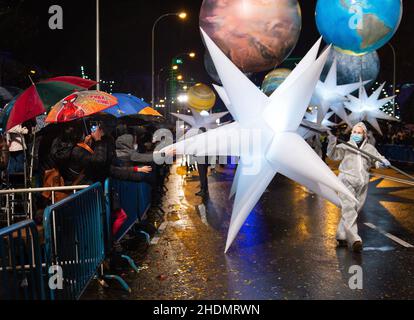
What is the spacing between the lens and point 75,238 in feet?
13.3

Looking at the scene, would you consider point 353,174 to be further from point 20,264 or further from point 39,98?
point 20,264

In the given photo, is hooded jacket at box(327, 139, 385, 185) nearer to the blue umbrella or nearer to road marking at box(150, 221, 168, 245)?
road marking at box(150, 221, 168, 245)

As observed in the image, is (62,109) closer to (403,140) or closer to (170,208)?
(170,208)

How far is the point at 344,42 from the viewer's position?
6914mm

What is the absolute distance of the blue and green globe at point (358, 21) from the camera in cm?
665

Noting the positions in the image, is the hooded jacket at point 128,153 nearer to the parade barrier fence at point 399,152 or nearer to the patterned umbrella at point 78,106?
the patterned umbrella at point 78,106

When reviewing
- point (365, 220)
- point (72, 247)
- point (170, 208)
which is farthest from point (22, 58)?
point (72, 247)

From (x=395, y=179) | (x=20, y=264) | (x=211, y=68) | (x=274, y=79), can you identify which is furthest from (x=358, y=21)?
(x=395, y=179)

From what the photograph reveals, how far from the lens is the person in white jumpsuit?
628 cm

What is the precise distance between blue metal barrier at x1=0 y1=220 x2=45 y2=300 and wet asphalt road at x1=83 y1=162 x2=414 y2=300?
5.26 ft

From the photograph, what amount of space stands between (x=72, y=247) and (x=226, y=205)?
246 inches

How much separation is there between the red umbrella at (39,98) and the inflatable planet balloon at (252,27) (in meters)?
2.13

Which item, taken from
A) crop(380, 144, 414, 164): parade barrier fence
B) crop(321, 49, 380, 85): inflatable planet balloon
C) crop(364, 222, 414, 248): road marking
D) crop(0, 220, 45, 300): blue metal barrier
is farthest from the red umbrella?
crop(380, 144, 414, 164): parade barrier fence

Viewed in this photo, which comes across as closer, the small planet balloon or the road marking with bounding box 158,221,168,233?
the road marking with bounding box 158,221,168,233
